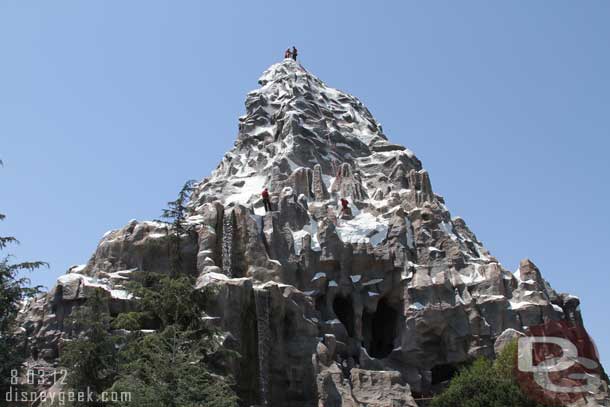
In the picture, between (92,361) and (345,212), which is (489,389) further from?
(345,212)

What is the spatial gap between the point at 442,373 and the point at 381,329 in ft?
15.4

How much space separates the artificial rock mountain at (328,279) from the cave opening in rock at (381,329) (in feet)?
0.30

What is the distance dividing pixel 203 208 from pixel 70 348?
2042 centimetres

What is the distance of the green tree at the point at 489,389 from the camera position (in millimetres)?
32991

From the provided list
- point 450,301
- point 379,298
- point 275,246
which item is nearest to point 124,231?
point 275,246

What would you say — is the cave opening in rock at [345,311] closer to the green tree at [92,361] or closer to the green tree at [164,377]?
the green tree at [164,377]

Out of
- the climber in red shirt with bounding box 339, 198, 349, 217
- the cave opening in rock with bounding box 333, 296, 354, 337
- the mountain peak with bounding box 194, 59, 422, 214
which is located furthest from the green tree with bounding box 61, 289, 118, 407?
the climber in red shirt with bounding box 339, 198, 349, 217

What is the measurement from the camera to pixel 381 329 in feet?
158

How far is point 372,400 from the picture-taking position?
3612 centimetres

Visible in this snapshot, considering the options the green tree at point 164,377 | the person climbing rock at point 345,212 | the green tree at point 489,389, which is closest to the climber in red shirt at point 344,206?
the person climbing rock at point 345,212

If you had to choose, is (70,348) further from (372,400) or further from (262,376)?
(372,400)

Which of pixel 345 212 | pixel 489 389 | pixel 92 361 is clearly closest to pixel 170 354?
pixel 92 361

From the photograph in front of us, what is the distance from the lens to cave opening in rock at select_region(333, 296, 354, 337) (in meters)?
45.6

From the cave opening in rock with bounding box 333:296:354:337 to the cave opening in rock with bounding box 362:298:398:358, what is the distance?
114 cm
